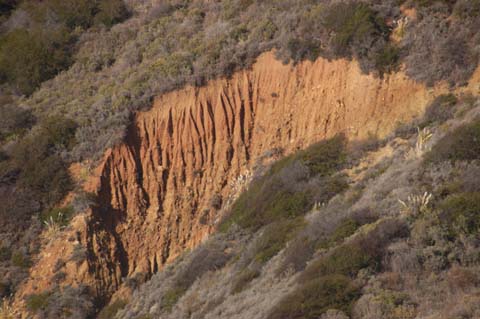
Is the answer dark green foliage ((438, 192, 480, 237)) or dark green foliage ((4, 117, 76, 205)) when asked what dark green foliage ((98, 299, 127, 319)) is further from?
dark green foliage ((438, 192, 480, 237))

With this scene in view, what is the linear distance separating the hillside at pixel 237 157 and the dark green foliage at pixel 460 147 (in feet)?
0.20

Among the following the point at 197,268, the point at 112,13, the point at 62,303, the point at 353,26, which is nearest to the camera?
the point at 197,268

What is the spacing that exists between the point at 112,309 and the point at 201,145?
640 centimetres

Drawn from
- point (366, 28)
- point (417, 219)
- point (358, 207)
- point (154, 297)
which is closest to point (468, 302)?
point (417, 219)

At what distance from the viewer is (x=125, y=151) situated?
24.7 m

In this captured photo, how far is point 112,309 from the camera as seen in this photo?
865 inches

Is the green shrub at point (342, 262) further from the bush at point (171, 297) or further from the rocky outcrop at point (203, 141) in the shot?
the rocky outcrop at point (203, 141)

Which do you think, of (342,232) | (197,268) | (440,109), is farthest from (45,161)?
(440,109)

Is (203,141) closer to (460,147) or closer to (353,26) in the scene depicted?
(353,26)

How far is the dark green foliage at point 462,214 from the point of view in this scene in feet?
45.8

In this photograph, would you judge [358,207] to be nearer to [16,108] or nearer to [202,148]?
[202,148]

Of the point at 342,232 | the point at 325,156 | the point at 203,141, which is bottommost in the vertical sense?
the point at 203,141

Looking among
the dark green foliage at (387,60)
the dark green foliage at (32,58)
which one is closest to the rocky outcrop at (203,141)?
the dark green foliage at (387,60)

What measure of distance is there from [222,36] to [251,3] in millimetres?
2722
